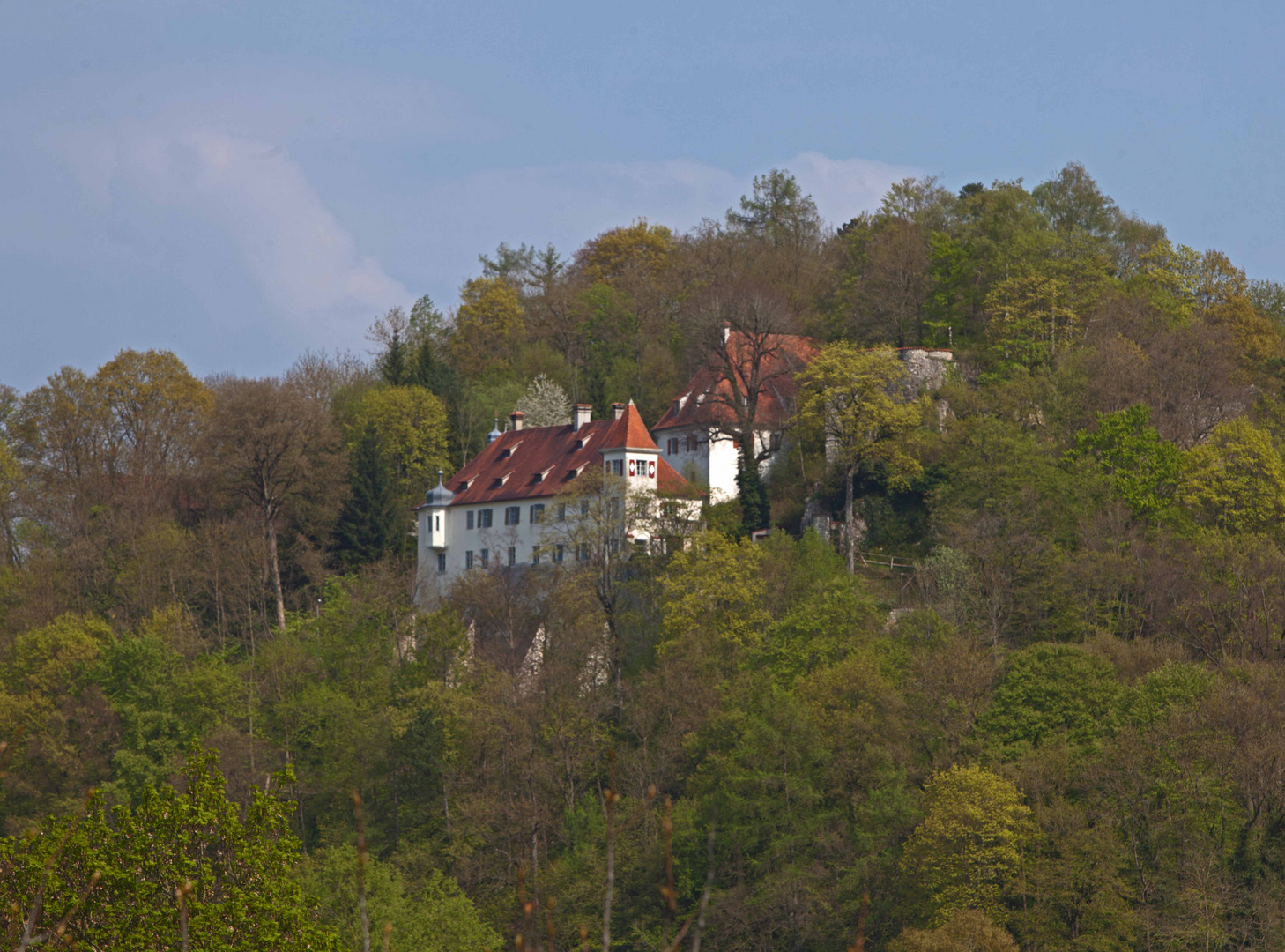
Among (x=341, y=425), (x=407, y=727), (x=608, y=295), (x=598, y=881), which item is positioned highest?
(x=608, y=295)

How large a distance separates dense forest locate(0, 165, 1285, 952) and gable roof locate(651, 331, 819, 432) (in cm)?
141

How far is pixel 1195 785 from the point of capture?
39094 millimetres

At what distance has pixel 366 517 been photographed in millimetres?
71625

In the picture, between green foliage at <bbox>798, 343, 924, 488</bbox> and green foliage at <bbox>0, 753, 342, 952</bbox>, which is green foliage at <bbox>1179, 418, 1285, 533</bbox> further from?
green foliage at <bbox>0, 753, 342, 952</bbox>

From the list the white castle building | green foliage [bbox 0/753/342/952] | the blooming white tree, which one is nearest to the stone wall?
the white castle building

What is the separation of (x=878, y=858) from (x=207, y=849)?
1766 cm

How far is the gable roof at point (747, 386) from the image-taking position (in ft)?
Answer: 223

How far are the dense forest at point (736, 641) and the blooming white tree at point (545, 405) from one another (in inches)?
15.7

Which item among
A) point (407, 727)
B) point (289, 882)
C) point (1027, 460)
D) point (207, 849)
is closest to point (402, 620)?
point (407, 727)

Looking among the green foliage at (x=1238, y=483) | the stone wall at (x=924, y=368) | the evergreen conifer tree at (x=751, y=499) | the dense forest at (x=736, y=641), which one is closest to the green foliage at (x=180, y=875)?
the dense forest at (x=736, y=641)

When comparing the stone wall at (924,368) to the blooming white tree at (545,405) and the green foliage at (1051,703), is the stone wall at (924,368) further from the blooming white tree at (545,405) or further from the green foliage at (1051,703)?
the green foliage at (1051,703)

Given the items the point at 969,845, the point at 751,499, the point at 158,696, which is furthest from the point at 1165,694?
the point at 158,696

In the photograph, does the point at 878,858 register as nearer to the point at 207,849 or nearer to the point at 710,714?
the point at 710,714

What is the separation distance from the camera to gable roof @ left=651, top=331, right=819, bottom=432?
68.1 metres
